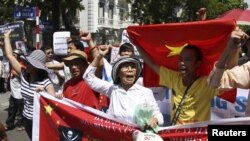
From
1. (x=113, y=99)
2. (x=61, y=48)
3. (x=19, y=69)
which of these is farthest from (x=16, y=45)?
(x=113, y=99)

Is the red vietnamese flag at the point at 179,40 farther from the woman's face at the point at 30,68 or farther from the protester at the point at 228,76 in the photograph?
the woman's face at the point at 30,68

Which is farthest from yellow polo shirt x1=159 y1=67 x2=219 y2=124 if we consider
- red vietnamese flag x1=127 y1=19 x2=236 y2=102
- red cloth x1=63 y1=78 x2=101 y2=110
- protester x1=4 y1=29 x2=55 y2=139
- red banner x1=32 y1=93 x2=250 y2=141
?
protester x1=4 y1=29 x2=55 y2=139

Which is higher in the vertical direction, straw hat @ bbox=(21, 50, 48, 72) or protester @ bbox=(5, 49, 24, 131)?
straw hat @ bbox=(21, 50, 48, 72)

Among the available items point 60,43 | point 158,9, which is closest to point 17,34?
point 60,43

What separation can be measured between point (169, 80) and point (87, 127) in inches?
33.7

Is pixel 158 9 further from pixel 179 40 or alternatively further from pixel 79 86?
pixel 179 40

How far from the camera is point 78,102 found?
4934mm

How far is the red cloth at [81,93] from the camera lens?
5.03m

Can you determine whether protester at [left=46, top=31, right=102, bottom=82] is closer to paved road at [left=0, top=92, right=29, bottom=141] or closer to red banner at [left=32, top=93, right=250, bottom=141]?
red banner at [left=32, top=93, right=250, bottom=141]

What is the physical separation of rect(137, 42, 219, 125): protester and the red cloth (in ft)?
3.83

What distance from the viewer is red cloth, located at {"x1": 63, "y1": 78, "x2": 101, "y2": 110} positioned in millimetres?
5031

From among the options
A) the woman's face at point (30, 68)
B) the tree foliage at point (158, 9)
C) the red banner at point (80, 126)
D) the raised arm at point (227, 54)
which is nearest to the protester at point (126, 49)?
the woman's face at point (30, 68)

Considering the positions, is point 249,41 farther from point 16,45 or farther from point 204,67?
point 16,45

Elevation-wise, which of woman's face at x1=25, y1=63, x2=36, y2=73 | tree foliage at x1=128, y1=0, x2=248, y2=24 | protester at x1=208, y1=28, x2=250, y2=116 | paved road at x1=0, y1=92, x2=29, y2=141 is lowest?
paved road at x1=0, y1=92, x2=29, y2=141
